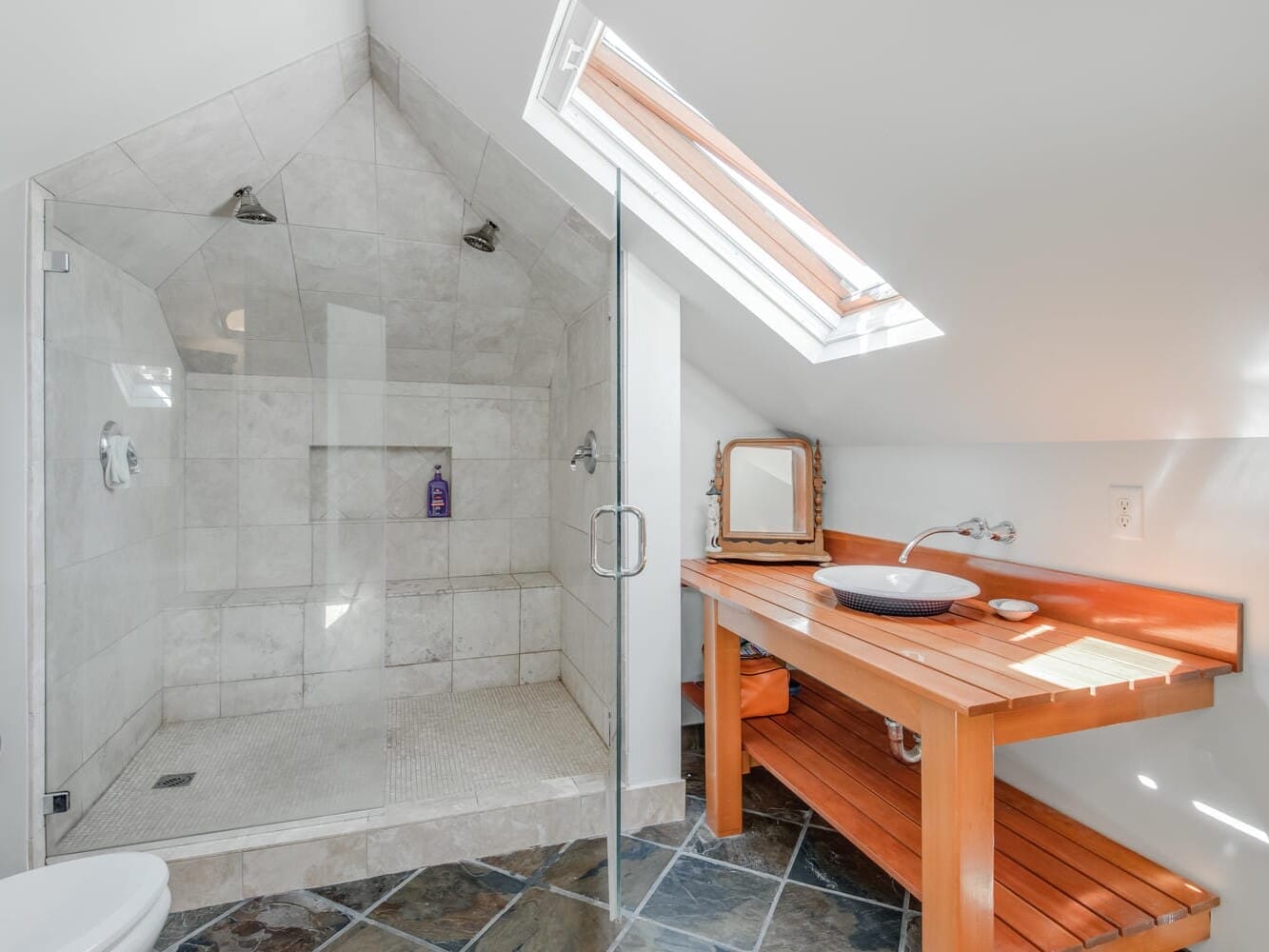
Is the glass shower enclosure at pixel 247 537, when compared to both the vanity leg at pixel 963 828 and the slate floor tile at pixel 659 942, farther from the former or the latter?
the vanity leg at pixel 963 828

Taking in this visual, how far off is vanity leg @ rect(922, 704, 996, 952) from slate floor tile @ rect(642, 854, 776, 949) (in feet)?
1.89

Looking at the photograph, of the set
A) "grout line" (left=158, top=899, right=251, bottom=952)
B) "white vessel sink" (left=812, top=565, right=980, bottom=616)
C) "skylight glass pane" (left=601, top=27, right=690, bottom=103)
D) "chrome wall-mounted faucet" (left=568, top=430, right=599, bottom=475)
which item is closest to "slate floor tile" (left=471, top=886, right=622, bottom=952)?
"grout line" (left=158, top=899, right=251, bottom=952)

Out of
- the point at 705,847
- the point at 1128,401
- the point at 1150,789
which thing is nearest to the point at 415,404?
the point at 705,847

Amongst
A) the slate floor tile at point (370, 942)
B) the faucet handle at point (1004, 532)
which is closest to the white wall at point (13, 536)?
the slate floor tile at point (370, 942)

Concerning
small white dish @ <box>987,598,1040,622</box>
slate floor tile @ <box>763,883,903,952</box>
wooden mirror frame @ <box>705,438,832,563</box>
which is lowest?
slate floor tile @ <box>763,883,903,952</box>

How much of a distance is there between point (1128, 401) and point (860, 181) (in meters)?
0.74

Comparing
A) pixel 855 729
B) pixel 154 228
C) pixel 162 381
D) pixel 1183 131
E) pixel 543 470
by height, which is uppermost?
pixel 154 228

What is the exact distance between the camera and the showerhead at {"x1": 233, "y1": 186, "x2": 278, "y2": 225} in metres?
2.12

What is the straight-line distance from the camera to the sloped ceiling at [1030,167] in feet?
2.83

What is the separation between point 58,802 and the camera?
1756 mm

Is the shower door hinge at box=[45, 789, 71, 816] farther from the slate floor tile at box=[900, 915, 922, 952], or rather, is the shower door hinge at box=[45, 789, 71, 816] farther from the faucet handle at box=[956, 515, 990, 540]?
the faucet handle at box=[956, 515, 990, 540]

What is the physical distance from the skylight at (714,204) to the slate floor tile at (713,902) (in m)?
1.47

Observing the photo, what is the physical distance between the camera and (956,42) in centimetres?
94

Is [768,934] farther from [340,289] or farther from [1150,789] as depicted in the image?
[340,289]
